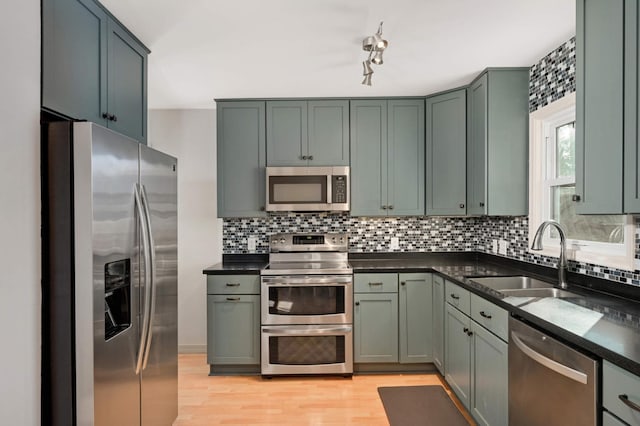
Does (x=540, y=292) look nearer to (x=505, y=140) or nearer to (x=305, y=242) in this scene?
(x=505, y=140)

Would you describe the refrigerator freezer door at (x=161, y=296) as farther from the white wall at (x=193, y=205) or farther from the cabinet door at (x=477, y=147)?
the cabinet door at (x=477, y=147)

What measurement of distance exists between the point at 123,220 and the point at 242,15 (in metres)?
1.24

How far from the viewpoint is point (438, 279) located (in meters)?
2.96

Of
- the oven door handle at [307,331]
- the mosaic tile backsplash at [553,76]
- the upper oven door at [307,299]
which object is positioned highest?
the mosaic tile backsplash at [553,76]

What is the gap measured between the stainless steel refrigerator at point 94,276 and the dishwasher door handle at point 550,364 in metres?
1.81

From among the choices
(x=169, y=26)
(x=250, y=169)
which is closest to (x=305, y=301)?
(x=250, y=169)

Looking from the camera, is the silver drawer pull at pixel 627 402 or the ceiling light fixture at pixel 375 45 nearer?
the silver drawer pull at pixel 627 402

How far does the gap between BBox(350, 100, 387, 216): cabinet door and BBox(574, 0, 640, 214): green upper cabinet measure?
5.72 ft

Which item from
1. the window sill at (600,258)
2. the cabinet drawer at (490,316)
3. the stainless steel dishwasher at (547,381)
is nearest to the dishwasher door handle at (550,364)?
the stainless steel dishwasher at (547,381)

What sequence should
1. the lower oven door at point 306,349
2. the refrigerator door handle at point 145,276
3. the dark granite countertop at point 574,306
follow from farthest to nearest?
the lower oven door at point 306,349
the refrigerator door handle at point 145,276
the dark granite countertop at point 574,306

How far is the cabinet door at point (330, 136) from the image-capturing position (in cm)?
335

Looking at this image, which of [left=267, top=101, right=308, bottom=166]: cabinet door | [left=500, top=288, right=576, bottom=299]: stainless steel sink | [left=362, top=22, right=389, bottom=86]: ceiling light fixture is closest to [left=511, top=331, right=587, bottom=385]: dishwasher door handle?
[left=500, top=288, right=576, bottom=299]: stainless steel sink

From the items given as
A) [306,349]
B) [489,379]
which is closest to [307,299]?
[306,349]

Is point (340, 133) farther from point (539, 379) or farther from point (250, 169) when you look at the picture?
point (539, 379)
